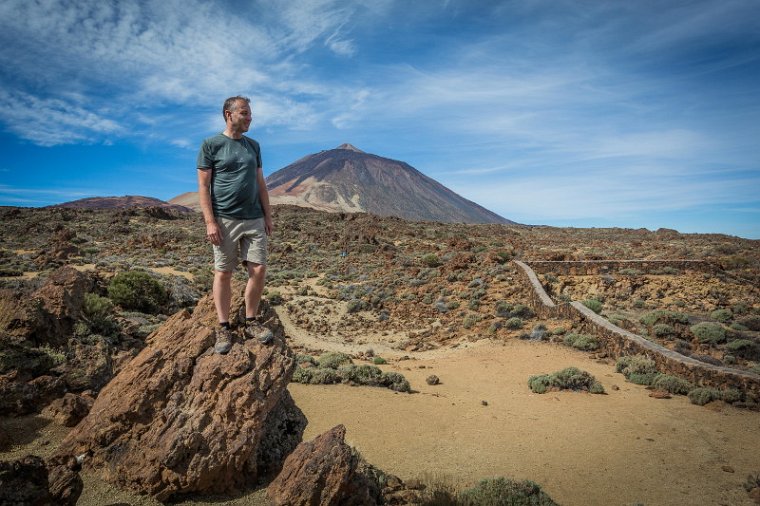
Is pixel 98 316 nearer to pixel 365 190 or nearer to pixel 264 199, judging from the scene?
pixel 264 199

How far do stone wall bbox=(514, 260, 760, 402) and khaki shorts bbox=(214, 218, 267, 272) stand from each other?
28.2 ft

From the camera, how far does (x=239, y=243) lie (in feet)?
12.5

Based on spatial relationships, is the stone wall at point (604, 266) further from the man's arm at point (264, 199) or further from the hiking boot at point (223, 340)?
the hiking boot at point (223, 340)

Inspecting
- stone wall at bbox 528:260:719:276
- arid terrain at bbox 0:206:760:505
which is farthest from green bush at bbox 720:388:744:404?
stone wall at bbox 528:260:719:276

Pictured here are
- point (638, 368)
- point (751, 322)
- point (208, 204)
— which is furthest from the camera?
point (751, 322)

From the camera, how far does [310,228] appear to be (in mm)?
38875

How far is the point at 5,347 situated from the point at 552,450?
7215mm

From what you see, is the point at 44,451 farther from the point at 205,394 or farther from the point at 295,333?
the point at 295,333

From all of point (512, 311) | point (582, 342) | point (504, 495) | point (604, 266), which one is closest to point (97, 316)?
point (504, 495)

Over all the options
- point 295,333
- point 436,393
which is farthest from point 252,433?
point 295,333

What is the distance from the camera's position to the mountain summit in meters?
132

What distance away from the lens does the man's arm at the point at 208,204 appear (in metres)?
3.58

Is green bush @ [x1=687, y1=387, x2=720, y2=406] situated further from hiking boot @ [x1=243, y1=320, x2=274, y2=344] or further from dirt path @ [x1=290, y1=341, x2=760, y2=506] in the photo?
hiking boot @ [x1=243, y1=320, x2=274, y2=344]

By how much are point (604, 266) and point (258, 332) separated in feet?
61.4
